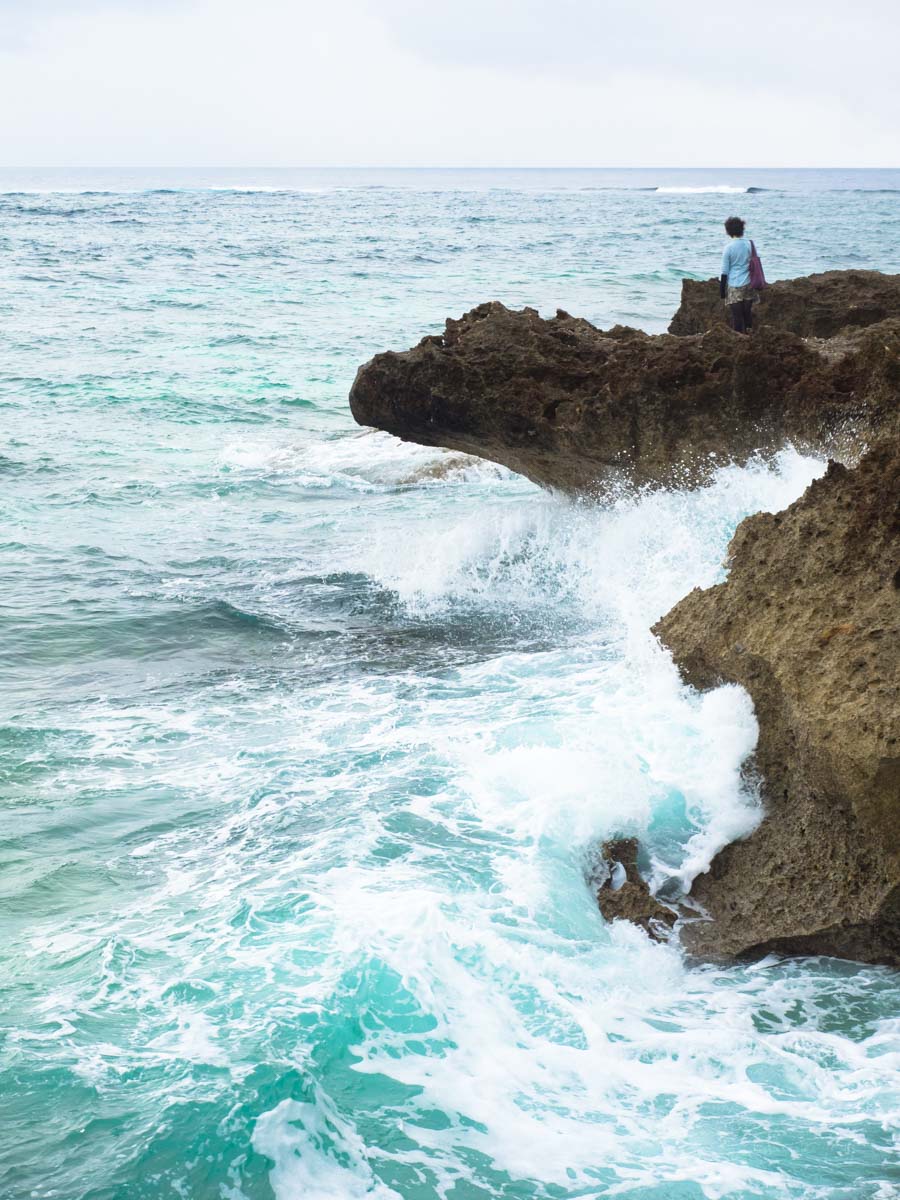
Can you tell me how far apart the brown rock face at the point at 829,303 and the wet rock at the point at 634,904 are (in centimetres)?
623

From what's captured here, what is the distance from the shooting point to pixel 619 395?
792 cm

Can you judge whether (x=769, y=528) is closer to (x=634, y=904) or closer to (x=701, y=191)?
(x=634, y=904)

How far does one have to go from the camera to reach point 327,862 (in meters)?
5.43

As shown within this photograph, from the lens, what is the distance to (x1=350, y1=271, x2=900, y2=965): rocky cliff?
4.66 meters

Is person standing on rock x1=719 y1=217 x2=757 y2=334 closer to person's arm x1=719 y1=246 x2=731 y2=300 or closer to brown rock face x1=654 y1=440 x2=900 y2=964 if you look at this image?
person's arm x1=719 y1=246 x2=731 y2=300

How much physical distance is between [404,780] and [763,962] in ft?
7.00

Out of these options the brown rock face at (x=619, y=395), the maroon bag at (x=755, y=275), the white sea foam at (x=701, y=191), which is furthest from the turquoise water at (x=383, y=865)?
the white sea foam at (x=701, y=191)

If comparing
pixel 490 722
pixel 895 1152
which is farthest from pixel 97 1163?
pixel 490 722

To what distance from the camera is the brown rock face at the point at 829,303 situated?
10.1m

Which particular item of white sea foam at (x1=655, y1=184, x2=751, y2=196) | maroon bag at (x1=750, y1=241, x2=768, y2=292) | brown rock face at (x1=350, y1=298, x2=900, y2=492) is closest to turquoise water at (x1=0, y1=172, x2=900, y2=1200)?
brown rock face at (x1=350, y1=298, x2=900, y2=492)

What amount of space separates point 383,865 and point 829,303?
7.14 m

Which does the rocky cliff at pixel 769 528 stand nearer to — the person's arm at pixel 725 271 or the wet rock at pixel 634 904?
the wet rock at pixel 634 904

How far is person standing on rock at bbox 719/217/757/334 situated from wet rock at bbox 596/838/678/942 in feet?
20.5

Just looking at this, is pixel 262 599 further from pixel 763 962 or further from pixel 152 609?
pixel 763 962
